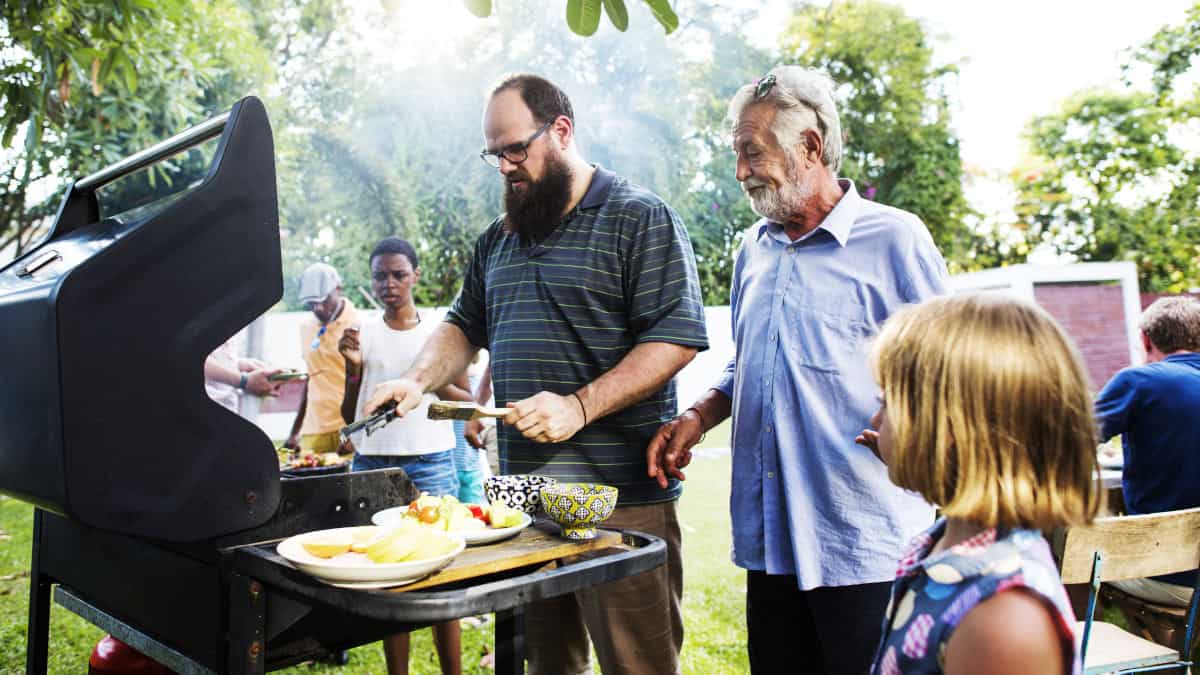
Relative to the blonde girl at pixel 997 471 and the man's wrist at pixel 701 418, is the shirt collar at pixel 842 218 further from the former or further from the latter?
the blonde girl at pixel 997 471

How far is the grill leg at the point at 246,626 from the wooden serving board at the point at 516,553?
0.31 metres

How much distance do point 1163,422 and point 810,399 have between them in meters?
2.24

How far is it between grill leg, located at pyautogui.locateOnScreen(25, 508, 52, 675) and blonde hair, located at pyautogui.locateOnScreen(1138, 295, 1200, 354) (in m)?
3.99

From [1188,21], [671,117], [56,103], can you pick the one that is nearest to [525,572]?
[56,103]

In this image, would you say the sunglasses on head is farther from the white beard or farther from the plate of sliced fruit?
the plate of sliced fruit

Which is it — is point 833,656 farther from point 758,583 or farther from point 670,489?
point 670,489

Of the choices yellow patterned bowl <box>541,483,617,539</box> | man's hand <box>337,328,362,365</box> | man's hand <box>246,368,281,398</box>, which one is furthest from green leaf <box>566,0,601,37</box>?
man's hand <box>246,368,281,398</box>

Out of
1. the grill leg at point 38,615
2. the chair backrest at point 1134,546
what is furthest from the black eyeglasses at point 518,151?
the chair backrest at point 1134,546

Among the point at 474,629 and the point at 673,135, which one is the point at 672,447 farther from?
the point at 673,135

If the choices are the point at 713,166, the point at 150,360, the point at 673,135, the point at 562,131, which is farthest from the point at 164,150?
the point at 713,166

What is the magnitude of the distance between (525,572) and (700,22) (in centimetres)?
1325

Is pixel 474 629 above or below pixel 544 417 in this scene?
below

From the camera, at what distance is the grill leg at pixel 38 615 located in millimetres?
2074

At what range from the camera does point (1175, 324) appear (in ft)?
11.2
